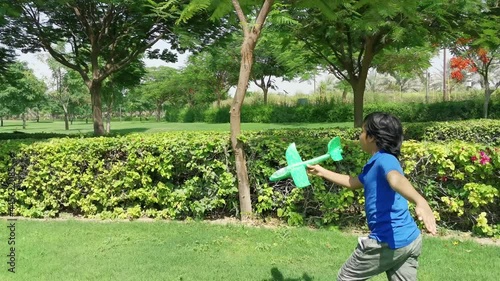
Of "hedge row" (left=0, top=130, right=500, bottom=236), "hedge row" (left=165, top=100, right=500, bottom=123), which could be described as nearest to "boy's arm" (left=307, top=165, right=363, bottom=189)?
"hedge row" (left=0, top=130, right=500, bottom=236)

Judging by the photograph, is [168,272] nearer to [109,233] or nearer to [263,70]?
[109,233]

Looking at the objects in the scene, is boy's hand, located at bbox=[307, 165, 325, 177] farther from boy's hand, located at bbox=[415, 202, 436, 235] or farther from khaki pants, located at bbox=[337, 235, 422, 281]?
boy's hand, located at bbox=[415, 202, 436, 235]

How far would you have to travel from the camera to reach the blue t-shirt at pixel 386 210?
7.70 ft

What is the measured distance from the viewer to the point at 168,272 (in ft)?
12.3

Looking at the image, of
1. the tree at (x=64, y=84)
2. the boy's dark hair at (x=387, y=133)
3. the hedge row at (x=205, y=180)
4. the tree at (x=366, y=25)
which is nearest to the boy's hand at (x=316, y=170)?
the boy's dark hair at (x=387, y=133)

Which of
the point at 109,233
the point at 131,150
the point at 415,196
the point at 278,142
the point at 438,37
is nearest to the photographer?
the point at 415,196

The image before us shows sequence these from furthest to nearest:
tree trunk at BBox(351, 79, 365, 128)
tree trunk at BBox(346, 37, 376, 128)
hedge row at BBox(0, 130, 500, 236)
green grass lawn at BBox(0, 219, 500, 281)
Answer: tree trunk at BBox(351, 79, 365, 128) < tree trunk at BBox(346, 37, 376, 128) < hedge row at BBox(0, 130, 500, 236) < green grass lawn at BBox(0, 219, 500, 281)

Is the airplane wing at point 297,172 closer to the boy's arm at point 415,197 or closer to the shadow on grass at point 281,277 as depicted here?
the boy's arm at point 415,197

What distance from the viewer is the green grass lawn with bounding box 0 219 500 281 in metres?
3.72

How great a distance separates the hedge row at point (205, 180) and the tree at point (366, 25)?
2000 mm

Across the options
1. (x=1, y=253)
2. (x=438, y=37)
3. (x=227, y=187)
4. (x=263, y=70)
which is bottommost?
(x=1, y=253)

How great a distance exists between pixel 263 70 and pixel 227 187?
28.7 m

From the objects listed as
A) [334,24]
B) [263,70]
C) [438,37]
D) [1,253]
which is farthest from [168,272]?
[263,70]

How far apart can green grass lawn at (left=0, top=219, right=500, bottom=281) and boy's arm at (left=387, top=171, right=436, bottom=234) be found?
1.68 meters
